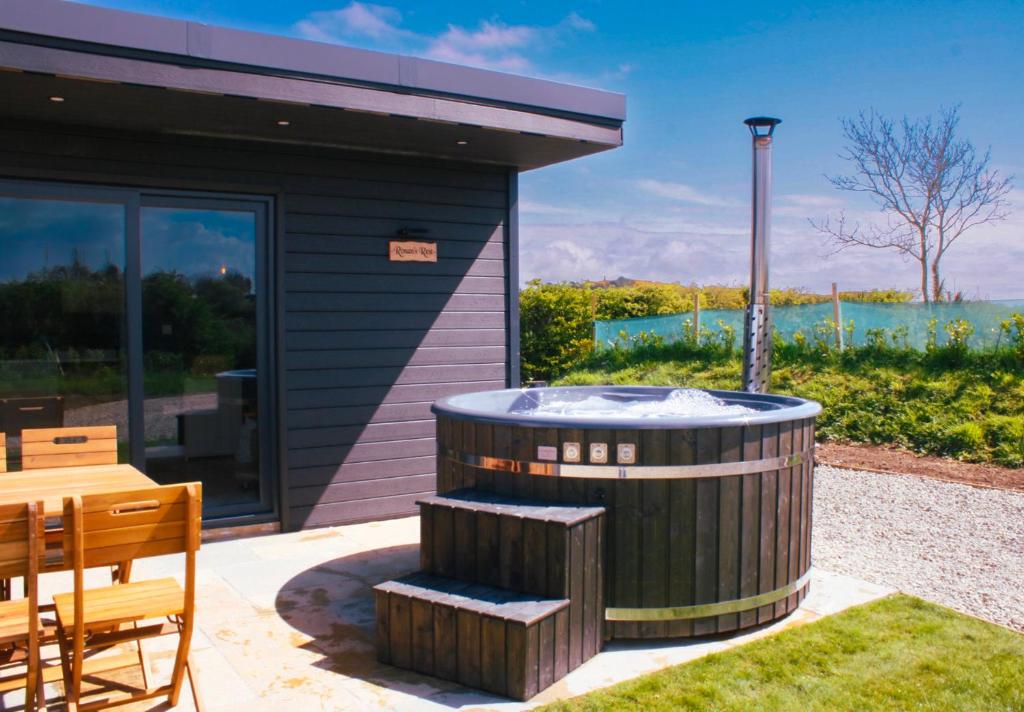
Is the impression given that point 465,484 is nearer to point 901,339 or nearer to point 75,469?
point 75,469

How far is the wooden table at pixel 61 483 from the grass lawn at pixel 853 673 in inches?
74.9

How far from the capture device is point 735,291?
18.9 metres

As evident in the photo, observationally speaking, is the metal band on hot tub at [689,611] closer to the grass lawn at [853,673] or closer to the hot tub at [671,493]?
the hot tub at [671,493]

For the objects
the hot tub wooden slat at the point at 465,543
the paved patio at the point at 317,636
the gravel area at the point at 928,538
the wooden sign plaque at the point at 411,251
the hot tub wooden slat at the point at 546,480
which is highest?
the wooden sign plaque at the point at 411,251

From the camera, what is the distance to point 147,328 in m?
5.29

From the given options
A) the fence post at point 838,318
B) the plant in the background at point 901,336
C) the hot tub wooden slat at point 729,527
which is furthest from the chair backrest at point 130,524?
the fence post at point 838,318

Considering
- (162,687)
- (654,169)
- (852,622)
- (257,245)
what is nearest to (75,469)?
(162,687)

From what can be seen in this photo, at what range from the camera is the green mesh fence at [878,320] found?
1004 cm

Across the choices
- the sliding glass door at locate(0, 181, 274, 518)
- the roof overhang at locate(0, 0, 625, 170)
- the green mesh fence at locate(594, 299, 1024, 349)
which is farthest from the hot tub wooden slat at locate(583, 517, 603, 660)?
the green mesh fence at locate(594, 299, 1024, 349)

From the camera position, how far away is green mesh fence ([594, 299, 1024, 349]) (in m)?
10.0

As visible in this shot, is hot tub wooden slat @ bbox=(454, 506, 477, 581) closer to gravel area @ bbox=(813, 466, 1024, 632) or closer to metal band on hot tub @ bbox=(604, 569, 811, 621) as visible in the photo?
metal band on hot tub @ bbox=(604, 569, 811, 621)

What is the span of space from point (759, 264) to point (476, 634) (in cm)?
308

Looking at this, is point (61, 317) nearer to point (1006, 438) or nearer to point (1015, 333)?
point (1006, 438)

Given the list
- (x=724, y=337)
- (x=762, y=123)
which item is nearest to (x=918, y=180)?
(x=724, y=337)
